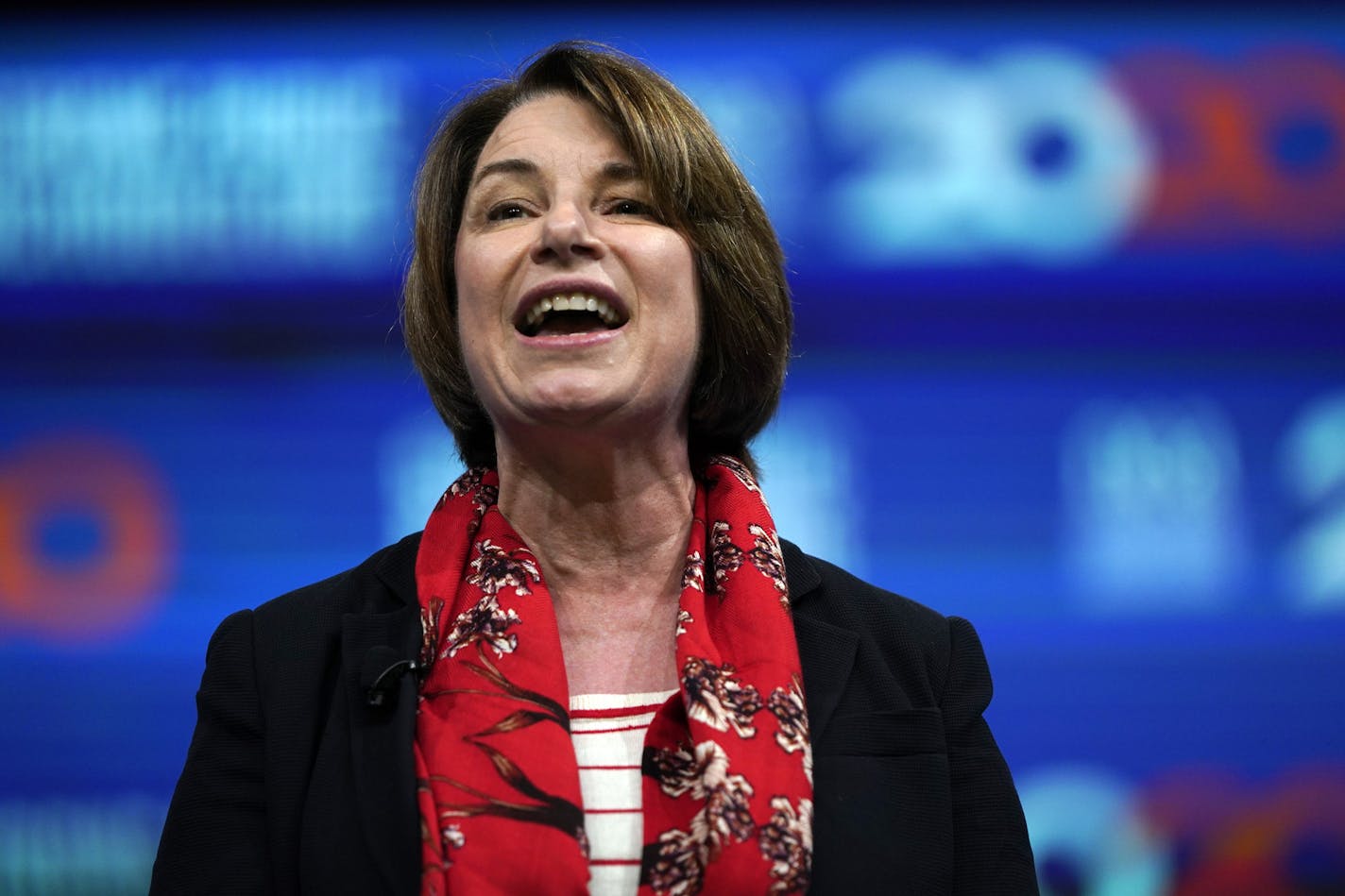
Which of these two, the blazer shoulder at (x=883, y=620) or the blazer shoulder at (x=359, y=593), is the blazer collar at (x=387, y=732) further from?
the blazer shoulder at (x=883, y=620)

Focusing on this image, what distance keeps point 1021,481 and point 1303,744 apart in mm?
713

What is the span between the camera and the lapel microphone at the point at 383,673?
4.37 feet

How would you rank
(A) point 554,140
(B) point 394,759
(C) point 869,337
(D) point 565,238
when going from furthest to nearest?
(C) point 869,337 < (A) point 554,140 < (D) point 565,238 < (B) point 394,759

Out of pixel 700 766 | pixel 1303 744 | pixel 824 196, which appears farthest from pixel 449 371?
pixel 1303 744

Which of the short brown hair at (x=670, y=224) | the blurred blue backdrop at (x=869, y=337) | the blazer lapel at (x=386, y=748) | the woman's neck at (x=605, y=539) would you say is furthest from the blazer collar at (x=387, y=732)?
the blurred blue backdrop at (x=869, y=337)

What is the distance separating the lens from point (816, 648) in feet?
4.80

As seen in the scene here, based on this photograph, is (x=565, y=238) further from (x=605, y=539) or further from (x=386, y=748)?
(x=386, y=748)

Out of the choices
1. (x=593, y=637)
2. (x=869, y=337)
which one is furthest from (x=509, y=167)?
(x=869, y=337)

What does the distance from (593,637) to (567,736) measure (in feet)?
0.57

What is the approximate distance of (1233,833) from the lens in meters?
2.49

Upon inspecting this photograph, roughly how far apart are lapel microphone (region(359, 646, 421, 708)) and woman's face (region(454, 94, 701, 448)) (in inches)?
10.9

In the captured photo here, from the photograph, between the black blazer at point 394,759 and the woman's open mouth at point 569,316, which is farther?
the woman's open mouth at point 569,316

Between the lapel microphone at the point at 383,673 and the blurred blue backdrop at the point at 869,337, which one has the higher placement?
the blurred blue backdrop at the point at 869,337

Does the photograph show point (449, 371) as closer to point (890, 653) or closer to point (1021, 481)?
point (890, 653)
